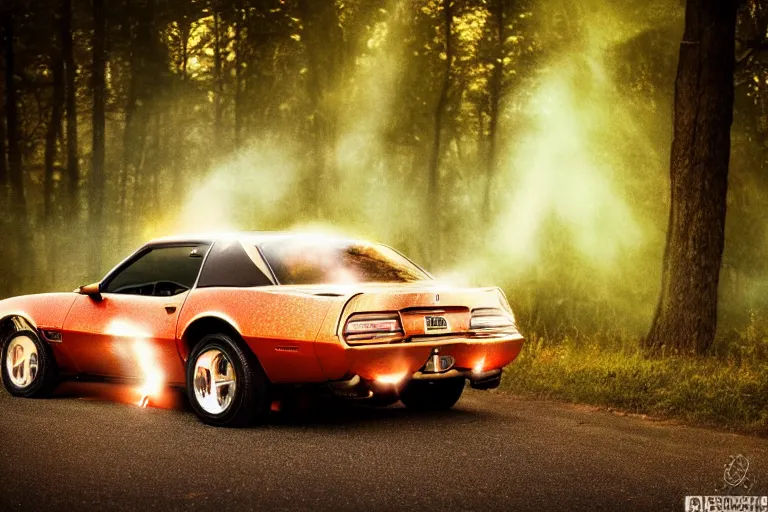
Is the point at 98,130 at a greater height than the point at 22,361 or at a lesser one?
greater

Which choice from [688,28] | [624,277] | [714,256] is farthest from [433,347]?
[624,277]

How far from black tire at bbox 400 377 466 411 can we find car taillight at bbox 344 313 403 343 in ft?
5.11

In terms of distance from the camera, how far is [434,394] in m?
8.14

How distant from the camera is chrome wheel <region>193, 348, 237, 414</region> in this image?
23.3 feet

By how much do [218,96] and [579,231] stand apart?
48.8 feet

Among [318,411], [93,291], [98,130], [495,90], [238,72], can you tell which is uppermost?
[238,72]

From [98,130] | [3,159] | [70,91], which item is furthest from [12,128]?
[98,130]

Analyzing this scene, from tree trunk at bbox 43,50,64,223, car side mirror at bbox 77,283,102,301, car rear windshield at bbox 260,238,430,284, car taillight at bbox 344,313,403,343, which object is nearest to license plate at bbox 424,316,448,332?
car taillight at bbox 344,313,403,343

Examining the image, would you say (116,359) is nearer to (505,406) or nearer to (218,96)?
(505,406)

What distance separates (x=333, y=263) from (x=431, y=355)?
1341 mm

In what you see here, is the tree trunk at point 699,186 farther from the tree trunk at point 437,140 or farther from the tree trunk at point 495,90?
the tree trunk at point 495,90

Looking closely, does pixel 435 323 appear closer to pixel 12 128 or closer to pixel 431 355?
pixel 431 355

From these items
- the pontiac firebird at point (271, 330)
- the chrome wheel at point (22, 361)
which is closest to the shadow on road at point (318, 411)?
the pontiac firebird at point (271, 330)

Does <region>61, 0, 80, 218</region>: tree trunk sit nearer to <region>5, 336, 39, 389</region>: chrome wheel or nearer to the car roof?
<region>5, 336, 39, 389</region>: chrome wheel
